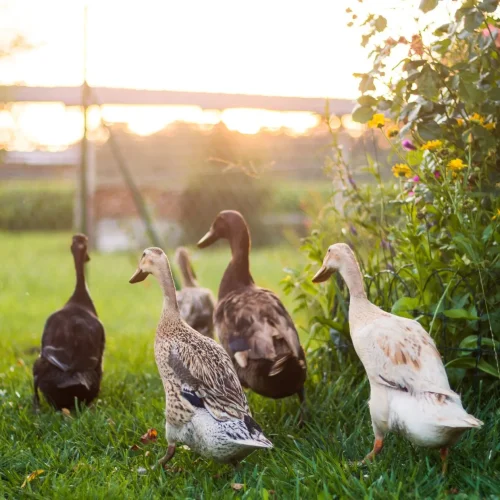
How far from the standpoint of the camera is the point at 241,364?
3.57 meters

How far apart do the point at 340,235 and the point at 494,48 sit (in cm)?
153

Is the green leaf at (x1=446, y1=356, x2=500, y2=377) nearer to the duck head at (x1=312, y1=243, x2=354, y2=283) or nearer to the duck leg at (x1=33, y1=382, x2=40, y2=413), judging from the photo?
the duck head at (x1=312, y1=243, x2=354, y2=283)

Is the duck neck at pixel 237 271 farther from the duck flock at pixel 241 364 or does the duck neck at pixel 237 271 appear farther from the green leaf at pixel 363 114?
the green leaf at pixel 363 114

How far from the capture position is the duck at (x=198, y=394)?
9.52 ft

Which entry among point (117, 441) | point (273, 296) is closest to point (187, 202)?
point (273, 296)

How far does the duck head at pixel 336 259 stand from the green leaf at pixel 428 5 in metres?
1.06

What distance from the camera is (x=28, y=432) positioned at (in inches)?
144

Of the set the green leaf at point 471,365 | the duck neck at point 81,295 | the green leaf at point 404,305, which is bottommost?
the duck neck at point 81,295

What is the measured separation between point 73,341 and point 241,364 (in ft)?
3.40

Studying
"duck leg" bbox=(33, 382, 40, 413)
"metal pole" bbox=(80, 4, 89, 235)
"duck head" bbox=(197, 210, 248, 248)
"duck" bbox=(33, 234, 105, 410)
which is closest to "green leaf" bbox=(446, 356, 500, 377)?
"duck head" bbox=(197, 210, 248, 248)

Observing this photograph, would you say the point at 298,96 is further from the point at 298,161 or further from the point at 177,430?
the point at 177,430

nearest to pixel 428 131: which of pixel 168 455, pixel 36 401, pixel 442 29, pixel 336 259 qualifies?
pixel 442 29

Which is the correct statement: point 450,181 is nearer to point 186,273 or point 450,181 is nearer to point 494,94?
point 494,94

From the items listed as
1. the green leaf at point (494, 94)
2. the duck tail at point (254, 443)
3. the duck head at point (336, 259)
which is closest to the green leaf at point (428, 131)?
the green leaf at point (494, 94)
